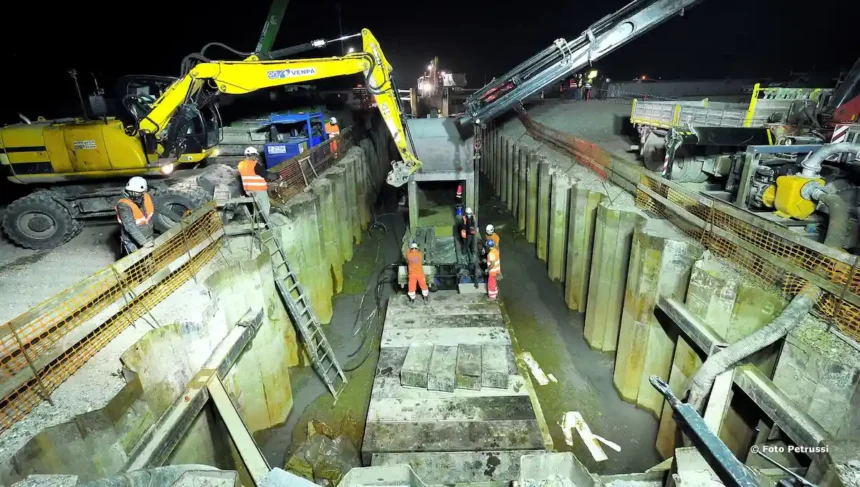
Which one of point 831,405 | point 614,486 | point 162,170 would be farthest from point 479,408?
point 162,170

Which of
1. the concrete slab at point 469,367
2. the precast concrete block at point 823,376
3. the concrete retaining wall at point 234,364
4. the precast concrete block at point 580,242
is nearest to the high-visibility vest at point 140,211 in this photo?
the concrete retaining wall at point 234,364

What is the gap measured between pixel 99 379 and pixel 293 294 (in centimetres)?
437

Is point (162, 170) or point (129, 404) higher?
point (162, 170)

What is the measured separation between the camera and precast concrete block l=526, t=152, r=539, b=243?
14453 mm

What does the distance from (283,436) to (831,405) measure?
815 centimetres

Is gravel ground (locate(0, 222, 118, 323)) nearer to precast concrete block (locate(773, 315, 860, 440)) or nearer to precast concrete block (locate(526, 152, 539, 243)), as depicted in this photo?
precast concrete block (locate(773, 315, 860, 440))

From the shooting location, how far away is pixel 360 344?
1032cm

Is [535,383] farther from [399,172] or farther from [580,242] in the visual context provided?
[399,172]

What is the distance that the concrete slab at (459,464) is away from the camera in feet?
19.5

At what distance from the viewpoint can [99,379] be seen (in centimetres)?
448

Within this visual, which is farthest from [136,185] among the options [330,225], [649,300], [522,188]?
[522,188]

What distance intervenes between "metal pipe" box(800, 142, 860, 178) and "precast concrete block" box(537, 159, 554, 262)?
6496mm

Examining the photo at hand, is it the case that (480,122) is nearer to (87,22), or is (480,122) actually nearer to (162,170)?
(162,170)

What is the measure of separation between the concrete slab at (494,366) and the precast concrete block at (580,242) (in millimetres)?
3825
